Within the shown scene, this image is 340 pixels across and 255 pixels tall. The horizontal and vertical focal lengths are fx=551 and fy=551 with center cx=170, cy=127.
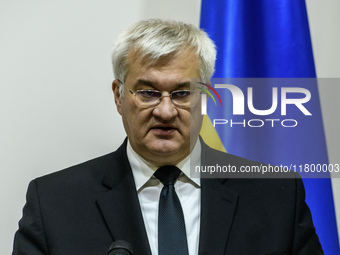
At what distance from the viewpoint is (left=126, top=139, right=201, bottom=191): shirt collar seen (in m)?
1.75

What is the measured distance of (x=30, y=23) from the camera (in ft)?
7.34

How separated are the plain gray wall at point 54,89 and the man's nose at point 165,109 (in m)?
0.63

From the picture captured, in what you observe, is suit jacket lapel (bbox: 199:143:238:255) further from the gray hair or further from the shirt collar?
the gray hair

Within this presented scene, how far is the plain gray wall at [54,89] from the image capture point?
2.21 meters

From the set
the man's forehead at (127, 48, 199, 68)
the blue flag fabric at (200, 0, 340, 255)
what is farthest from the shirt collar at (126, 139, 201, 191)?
the blue flag fabric at (200, 0, 340, 255)

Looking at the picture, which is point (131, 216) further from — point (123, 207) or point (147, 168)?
point (147, 168)

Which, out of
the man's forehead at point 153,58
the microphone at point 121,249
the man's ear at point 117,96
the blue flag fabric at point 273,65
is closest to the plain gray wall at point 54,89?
the blue flag fabric at point 273,65

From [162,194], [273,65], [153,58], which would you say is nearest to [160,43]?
[153,58]

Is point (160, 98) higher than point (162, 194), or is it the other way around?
point (160, 98)

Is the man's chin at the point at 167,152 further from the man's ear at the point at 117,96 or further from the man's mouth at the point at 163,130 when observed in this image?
the man's ear at the point at 117,96

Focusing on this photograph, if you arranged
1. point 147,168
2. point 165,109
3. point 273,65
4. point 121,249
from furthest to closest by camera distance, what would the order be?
point 273,65 → point 147,168 → point 165,109 → point 121,249

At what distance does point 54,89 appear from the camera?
222cm

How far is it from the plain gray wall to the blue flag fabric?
0.36 feet

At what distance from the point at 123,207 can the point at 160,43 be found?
1.67 feet
